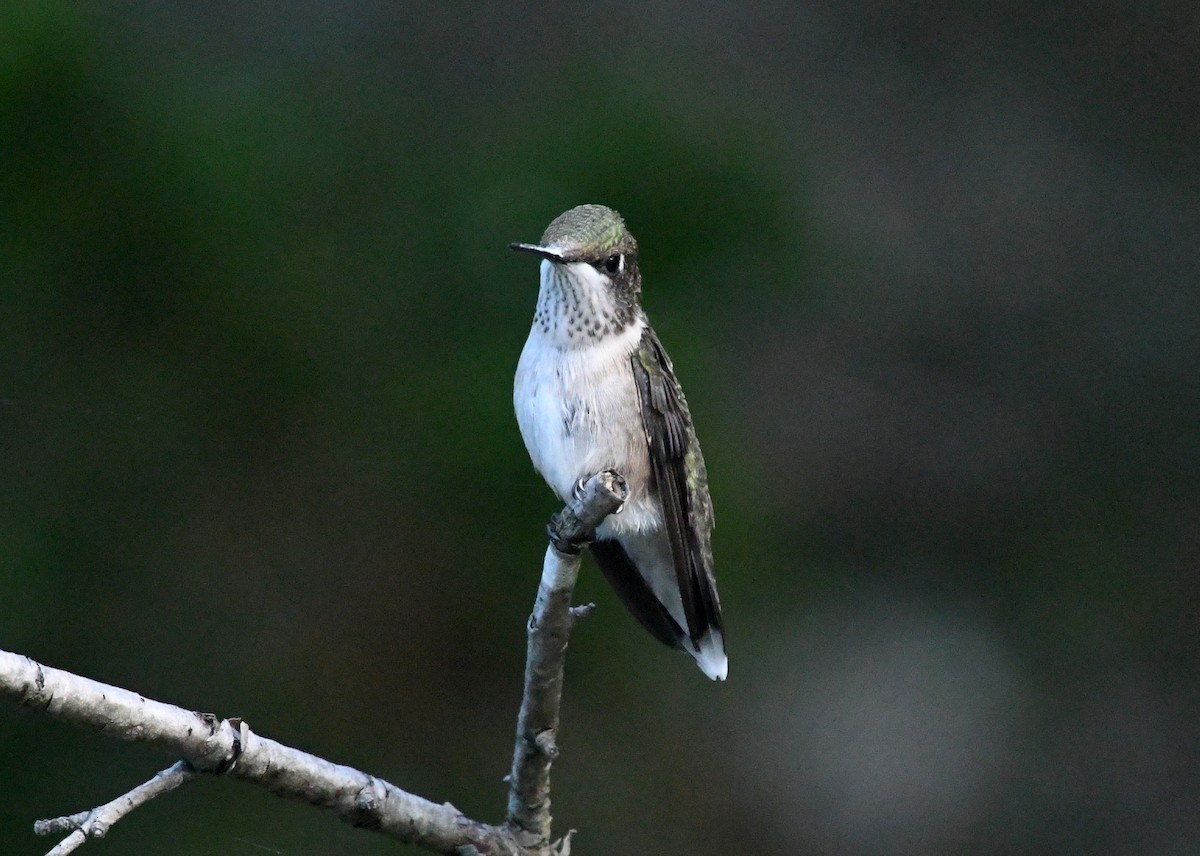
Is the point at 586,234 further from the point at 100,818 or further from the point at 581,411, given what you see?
the point at 100,818

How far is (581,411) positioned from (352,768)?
2.42 feet

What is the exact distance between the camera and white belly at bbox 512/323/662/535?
2639 millimetres

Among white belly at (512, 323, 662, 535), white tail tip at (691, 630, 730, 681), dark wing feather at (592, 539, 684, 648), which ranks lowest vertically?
white tail tip at (691, 630, 730, 681)

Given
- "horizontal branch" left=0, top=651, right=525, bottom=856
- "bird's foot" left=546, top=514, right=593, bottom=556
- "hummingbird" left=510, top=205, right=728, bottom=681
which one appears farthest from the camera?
"hummingbird" left=510, top=205, right=728, bottom=681

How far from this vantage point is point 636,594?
2988 millimetres

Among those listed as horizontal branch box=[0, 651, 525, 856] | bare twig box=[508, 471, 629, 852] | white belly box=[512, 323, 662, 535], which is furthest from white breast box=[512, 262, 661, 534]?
horizontal branch box=[0, 651, 525, 856]

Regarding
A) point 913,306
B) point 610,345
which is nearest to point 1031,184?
point 913,306

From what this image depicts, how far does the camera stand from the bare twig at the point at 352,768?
1.76m

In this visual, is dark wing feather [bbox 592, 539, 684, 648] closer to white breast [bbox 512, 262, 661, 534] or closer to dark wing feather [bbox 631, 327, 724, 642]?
dark wing feather [bbox 631, 327, 724, 642]

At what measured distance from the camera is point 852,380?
16.8ft

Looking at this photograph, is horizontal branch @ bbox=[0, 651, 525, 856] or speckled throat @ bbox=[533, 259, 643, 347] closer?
horizontal branch @ bbox=[0, 651, 525, 856]

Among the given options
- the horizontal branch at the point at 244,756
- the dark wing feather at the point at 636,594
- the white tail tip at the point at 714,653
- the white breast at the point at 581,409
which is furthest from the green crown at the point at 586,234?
the horizontal branch at the point at 244,756

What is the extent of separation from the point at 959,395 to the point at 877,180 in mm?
814

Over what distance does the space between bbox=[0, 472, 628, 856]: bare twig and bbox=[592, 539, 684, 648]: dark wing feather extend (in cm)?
51
